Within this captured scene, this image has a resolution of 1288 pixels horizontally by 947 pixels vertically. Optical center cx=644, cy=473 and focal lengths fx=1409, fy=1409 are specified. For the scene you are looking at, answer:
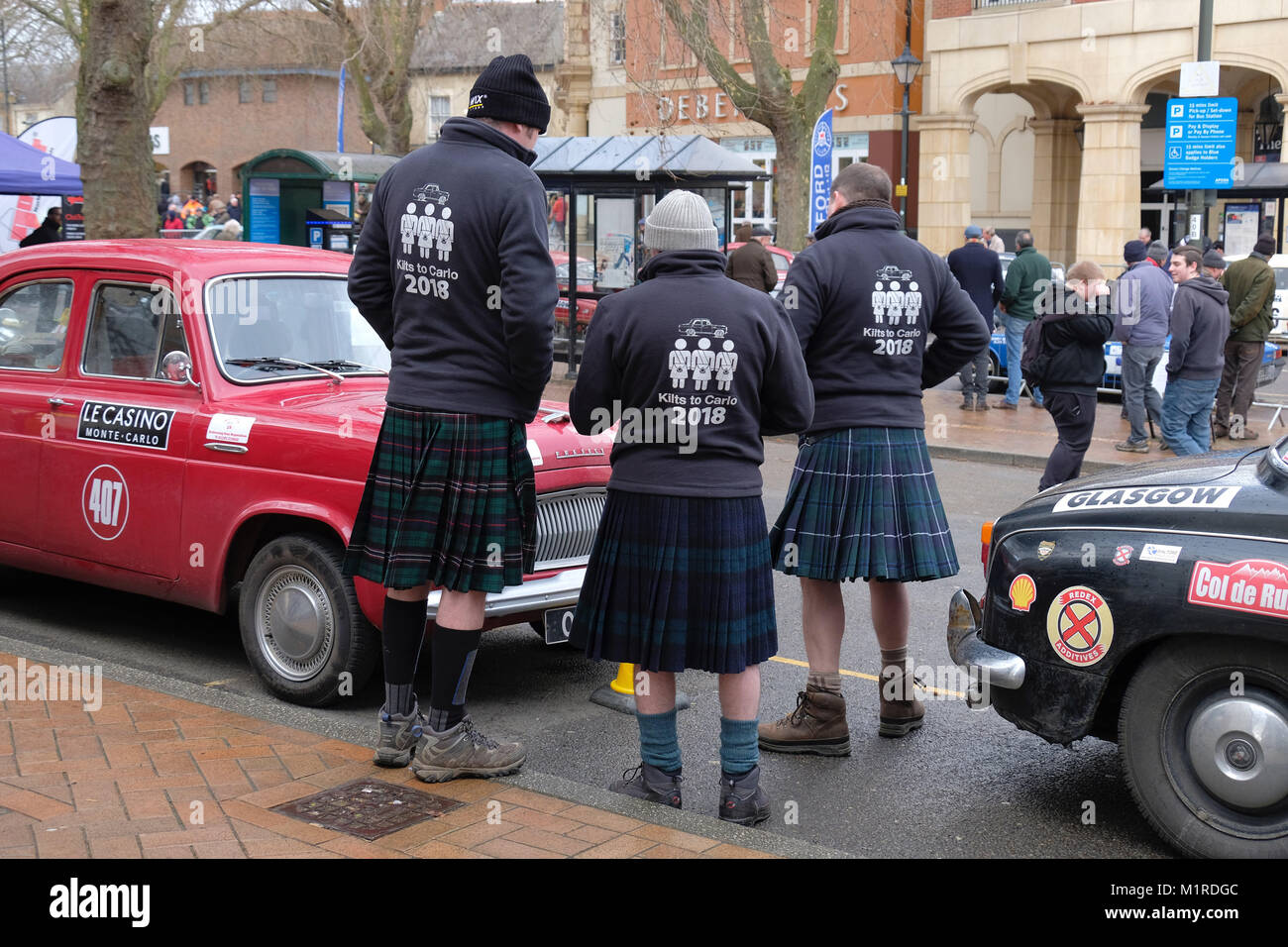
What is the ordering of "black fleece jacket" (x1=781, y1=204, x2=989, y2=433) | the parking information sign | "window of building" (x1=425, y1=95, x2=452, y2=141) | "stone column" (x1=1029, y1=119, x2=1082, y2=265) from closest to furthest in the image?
"black fleece jacket" (x1=781, y1=204, x2=989, y2=433), the parking information sign, "stone column" (x1=1029, y1=119, x2=1082, y2=265), "window of building" (x1=425, y1=95, x2=452, y2=141)

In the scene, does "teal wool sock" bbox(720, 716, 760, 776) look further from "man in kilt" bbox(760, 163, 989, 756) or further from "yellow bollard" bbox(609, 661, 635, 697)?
"yellow bollard" bbox(609, 661, 635, 697)

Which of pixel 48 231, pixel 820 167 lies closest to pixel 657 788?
pixel 820 167

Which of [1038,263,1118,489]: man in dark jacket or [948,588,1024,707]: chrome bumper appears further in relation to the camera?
[1038,263,1118,489]: man in dark jacket

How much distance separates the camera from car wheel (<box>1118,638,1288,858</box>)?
12.8 feet

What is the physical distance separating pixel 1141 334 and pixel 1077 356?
4.07 meters

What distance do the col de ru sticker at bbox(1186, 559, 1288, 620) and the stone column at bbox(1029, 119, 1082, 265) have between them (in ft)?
106

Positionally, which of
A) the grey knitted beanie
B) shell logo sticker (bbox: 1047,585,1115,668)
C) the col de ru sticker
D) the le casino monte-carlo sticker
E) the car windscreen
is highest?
the grey knitted beanie

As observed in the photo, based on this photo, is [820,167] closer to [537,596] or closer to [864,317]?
[864,317]

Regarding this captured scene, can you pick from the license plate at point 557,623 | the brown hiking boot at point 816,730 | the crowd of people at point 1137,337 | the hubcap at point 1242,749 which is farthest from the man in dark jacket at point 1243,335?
the hubcap at point 1242,749

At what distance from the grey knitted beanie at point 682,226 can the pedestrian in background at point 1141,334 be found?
9745 millimetres

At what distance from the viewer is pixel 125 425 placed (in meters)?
6.07

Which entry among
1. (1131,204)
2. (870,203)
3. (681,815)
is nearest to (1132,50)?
(1131,204)

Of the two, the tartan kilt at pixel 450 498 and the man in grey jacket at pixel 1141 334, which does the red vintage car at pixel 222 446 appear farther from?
the man in grey jacket at pixel 1141 334

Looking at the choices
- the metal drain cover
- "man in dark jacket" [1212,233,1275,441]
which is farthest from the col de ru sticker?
"man in dark jacket" [1212,233,1275,441]
